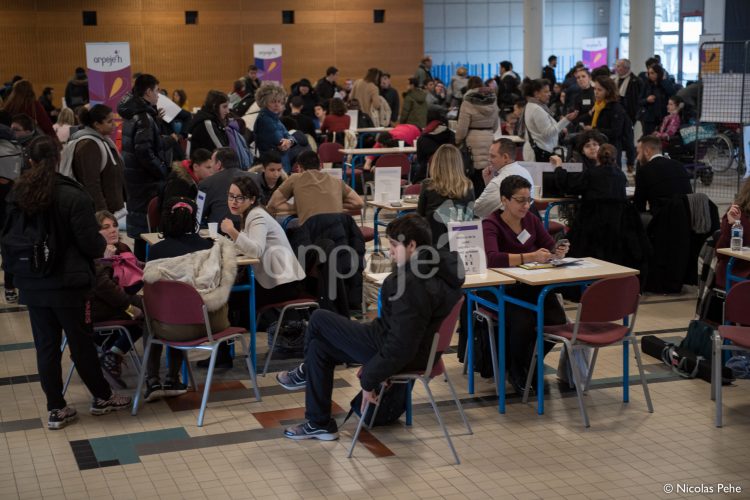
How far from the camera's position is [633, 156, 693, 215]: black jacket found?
784cm

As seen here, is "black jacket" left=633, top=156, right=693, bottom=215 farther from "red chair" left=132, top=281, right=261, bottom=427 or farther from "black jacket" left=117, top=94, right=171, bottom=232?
"red chair" left=132, top=281, right=261, bottom=427

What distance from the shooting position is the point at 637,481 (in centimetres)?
436

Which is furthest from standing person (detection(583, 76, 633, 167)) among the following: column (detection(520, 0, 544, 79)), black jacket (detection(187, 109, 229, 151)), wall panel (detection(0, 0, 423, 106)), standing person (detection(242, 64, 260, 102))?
wall panel (detection(0, 0, 423, 106))

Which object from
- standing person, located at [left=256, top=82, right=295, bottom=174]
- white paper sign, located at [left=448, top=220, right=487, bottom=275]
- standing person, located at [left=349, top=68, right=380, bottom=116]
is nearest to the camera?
white paper sign, located at [left=448, top=220, right=487, bottom=275]

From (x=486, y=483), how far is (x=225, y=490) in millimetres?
1164

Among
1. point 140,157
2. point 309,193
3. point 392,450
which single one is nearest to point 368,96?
point 140,157

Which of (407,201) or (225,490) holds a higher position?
(407,201)

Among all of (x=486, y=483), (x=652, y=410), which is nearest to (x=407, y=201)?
(x=652, y=410)

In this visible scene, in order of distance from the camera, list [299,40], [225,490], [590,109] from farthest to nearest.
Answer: [299,40] → [590,109] → [225,490]

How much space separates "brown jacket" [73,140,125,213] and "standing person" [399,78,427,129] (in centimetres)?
756

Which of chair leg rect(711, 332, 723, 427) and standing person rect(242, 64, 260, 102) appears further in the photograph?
standing person rect(242, 64, 260, 102)

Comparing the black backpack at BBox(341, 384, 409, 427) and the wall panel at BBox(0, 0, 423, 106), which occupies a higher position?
the wall panel at BBox(0, 0, 423, 106)

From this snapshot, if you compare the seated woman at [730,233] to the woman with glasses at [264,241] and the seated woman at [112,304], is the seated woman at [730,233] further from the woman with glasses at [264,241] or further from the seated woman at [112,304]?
the seated woman at [112,304]

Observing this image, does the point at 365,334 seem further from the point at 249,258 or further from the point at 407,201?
the point at 407,201
